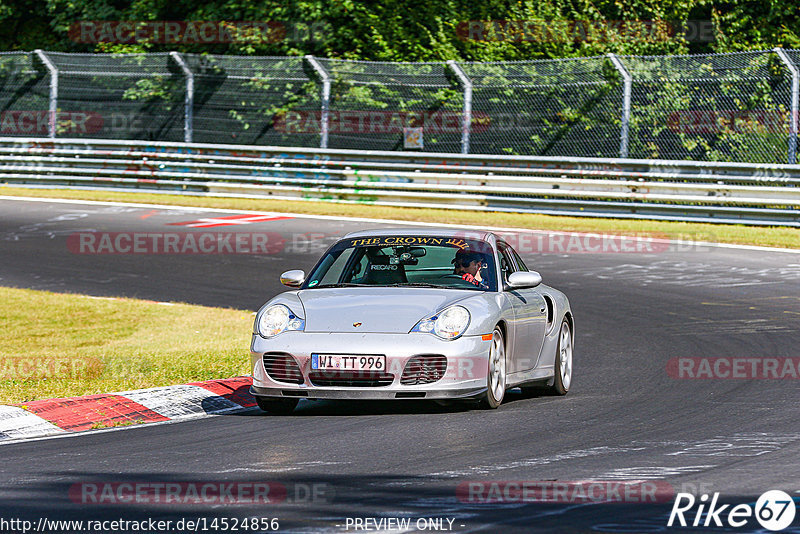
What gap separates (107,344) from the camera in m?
12.5

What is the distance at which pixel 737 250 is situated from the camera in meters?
18.8

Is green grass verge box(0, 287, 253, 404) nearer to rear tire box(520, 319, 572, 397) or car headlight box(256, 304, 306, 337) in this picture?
car headlight box(256, 304, 306, 337)

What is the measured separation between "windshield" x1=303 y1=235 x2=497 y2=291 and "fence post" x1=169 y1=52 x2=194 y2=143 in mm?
17881

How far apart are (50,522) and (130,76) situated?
2404 cm

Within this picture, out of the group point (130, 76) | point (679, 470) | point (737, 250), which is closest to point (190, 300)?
point (737, 250)

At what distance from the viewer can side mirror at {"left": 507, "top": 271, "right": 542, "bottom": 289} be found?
9.10 metres

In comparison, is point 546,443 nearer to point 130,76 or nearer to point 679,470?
point 679,470

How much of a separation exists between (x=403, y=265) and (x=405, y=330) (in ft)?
4.48
